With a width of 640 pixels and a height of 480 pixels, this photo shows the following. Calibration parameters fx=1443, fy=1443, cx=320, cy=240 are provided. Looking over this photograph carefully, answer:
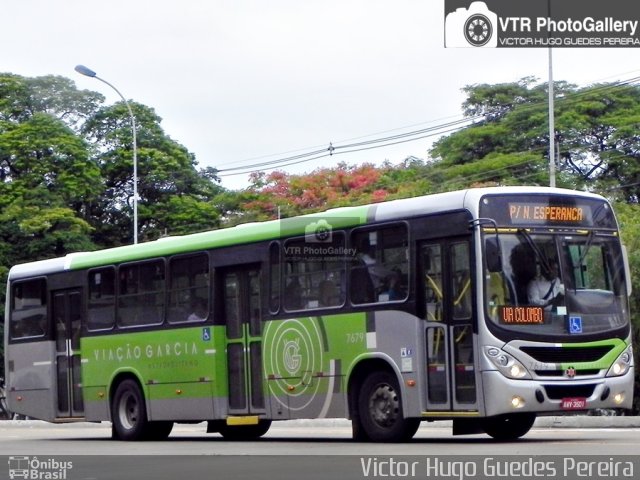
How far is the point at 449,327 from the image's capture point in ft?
57.1

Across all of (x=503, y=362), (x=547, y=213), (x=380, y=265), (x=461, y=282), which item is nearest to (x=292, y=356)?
(x=380, y=265)

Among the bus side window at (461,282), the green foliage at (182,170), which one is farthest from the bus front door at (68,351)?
the green foliage at (182,170)

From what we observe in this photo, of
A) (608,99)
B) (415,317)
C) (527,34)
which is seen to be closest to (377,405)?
(415,317)

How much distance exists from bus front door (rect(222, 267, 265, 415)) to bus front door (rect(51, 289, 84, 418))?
4014mm

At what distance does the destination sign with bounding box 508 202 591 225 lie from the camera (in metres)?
17.5

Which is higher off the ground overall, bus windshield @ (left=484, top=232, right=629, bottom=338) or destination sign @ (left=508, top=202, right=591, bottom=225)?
destination sign @ (left=508, top=202, right=591, bottom=225)

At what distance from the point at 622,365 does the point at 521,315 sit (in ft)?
5.13

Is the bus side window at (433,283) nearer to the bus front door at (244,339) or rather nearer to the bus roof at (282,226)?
the bus roof at (282,226)

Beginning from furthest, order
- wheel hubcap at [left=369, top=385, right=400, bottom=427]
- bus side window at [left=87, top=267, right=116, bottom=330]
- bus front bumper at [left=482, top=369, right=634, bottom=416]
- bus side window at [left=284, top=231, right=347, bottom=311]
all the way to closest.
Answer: bus side window at [left=87, top=267, right=116, bottom=330] → bus side window at [left=284, top=231, right=347, bottom=311] → wheel hubcap at [left=369, top=385, right=400, bottom=427] → bus front bumper at [left=482, top=369, right=634, bottom=416]

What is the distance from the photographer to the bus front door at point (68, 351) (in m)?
24.0

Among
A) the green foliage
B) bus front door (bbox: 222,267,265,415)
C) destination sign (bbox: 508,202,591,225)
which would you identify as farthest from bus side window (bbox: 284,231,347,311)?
the green foliage

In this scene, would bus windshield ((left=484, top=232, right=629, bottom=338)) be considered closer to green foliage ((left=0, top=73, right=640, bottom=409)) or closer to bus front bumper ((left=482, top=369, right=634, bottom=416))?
bus front bumper ((left=482, top=369, right=634, bottom=416))
